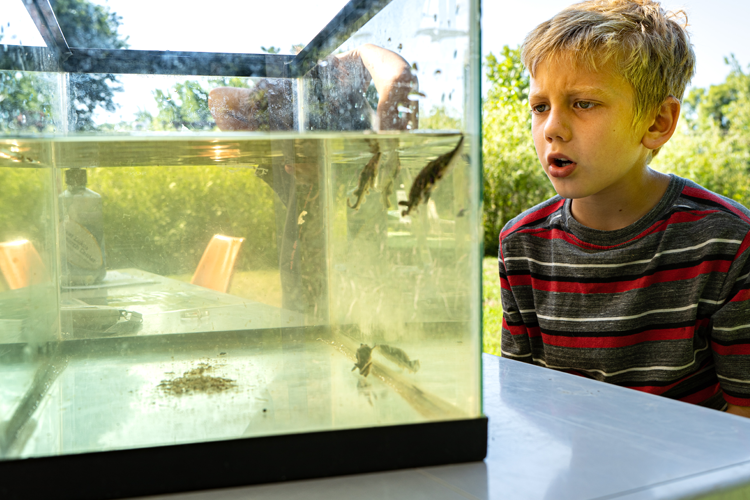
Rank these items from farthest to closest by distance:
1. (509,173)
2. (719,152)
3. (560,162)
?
1. (719,152)
2. (509,173)
3. (560,162)

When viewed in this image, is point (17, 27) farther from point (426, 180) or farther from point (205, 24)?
point (426, 180)

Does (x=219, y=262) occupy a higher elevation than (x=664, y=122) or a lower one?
lower

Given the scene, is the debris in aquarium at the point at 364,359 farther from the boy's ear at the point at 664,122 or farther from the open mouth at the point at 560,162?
the boy's ear at the point at 664,122

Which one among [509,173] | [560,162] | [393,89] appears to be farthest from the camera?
[509,173]

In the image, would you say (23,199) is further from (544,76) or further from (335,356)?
(544,76)

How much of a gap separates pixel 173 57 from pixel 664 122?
1309 millimetres

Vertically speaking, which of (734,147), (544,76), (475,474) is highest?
(734,147)

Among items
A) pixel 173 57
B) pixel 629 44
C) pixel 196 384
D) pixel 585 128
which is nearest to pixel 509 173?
pixel 629 44

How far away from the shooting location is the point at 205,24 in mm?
771

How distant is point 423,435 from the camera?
655 millimetres

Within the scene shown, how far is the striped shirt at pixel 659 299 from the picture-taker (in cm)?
138

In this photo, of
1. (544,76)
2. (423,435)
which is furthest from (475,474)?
(544,76)

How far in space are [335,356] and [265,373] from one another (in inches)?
3.7

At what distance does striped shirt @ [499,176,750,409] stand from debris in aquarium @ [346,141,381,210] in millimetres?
992
